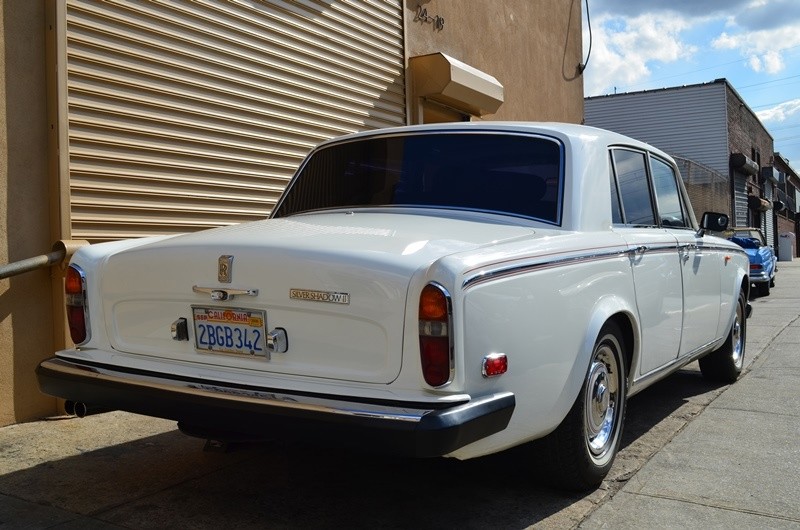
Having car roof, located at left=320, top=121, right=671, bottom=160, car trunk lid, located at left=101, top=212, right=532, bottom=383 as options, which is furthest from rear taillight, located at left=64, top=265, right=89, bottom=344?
car roof, located at left=320, top=121, right=671, bottom=160

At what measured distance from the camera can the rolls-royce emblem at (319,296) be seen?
287 centimetres

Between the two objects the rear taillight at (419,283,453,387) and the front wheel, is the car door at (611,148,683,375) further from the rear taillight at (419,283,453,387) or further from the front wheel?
the rear taillight at (419,283,453,387)

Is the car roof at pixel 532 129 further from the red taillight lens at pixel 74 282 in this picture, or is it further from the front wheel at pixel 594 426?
the red taillight lens at pixel 74 282

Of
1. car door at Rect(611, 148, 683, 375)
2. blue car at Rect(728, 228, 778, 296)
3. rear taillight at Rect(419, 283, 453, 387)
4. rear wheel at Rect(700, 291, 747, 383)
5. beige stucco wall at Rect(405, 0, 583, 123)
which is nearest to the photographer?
rear taillight at Rect(419, 283, 453, 387)

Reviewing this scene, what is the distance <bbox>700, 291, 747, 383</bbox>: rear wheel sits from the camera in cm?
601

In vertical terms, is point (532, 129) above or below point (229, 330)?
above

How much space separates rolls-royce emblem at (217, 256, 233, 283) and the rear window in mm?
1119

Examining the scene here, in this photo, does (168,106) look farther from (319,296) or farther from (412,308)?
(412,308)

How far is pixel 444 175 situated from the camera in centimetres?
395

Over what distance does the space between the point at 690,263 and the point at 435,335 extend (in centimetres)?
271

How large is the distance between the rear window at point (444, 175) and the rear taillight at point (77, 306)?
4.16 ft

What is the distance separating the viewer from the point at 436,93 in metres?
9.46

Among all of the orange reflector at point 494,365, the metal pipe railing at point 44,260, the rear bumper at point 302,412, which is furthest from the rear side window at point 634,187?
the metal pipe railing at point 44,260

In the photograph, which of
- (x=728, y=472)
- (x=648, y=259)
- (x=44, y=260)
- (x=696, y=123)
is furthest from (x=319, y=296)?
(x=696, y=123)
